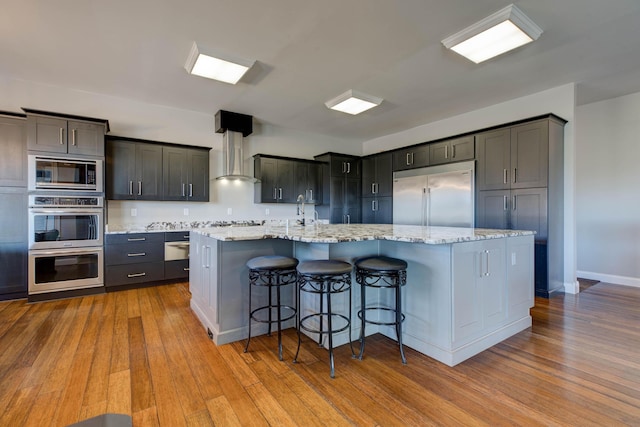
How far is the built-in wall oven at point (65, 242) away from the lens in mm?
3566

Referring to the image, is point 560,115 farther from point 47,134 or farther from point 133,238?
point 47,134

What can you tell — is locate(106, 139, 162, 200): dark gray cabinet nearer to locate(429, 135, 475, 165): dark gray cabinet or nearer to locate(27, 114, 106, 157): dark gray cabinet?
locate(27, 114, 106, 157): dark gray cabinet

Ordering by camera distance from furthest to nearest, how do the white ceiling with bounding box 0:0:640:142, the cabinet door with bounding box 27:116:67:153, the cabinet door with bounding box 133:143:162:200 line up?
the cabinet door with bounding box 133:143:162:200
the cabinet door with bounding box 27:116:67:153
the white ceiling with bounding box 0:0:640:142

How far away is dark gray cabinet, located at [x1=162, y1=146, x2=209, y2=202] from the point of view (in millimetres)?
4625

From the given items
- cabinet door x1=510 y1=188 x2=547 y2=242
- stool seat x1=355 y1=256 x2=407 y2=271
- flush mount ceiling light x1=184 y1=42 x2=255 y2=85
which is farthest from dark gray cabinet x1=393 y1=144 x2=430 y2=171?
stool seat x1=355 y1=256 x2=407 y2=271

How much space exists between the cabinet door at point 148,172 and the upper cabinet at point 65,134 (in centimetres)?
54

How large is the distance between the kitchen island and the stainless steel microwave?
2.14 meters

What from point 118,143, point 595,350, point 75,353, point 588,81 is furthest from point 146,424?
point 588,81

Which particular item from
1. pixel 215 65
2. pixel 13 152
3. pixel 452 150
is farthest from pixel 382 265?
pixel 13 152

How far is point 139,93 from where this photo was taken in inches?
168

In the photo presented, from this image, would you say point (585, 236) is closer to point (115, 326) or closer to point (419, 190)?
point (419, 190)

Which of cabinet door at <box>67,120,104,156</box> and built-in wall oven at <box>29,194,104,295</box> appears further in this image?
cabinet door at <box>67,120,104,156</box>

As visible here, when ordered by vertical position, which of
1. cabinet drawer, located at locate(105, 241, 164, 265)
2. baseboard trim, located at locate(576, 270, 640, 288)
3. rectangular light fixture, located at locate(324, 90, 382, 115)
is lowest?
baseboard trim, located at locate(576, 270, 640, 288)

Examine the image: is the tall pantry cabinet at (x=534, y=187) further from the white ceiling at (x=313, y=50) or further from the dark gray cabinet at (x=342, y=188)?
the dark gray cabinet at (x=342, y=188)
